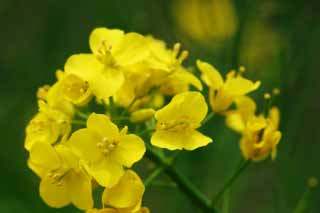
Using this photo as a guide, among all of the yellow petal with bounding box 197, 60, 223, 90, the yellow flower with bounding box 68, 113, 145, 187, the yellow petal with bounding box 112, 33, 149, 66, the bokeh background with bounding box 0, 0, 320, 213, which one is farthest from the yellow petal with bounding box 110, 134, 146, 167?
the bokeh background with bounding box 0, 0, 320, 213

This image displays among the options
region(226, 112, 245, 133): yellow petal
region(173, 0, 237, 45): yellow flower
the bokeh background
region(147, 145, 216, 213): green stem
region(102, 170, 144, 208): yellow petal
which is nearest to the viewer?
region(102, 170, 144, 208): yellow petal

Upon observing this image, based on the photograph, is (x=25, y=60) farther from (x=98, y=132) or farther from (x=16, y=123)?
(x=98, y=132)

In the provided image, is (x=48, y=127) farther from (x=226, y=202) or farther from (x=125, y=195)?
(x=226, y=202)

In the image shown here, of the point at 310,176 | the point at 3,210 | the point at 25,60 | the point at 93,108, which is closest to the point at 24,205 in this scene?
the point at 3,210

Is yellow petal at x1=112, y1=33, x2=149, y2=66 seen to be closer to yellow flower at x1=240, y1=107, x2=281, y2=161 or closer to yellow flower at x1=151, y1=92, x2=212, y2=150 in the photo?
yellow flower at x1=151, y1=92, x2=212, y2=150

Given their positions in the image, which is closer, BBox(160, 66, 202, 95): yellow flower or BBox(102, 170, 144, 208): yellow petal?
BBox(102, 170, 144, 208): yellow petal

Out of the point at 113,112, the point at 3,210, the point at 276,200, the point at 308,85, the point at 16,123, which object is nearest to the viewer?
the point at 113,112

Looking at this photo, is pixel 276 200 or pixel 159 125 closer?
pixel 159 125
